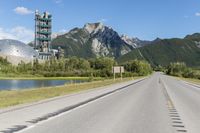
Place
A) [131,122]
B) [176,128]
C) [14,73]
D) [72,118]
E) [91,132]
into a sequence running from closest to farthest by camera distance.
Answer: [91,132] < [176,128] < [131,122] < [72,118] < [14,73]

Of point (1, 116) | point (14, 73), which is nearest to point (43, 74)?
point (14, 73)

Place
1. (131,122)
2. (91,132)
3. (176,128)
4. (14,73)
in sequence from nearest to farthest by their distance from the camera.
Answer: (91,132)
(176,128)
(131,122)
(14,73)

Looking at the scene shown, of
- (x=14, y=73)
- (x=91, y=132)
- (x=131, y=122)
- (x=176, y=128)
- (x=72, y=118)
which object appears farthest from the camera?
(x=14, y=73)

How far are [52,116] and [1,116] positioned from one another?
186cm

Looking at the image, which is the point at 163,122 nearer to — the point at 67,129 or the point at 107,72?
the point at 67,129

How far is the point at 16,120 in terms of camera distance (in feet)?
45.9

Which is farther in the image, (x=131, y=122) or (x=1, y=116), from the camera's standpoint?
(x=1, y=116)

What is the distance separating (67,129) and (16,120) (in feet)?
9.76

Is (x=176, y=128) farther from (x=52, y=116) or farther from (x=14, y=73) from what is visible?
(x=14, y=73)

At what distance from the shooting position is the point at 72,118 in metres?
14.8

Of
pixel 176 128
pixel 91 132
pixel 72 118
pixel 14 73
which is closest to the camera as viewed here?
pixel 91 132

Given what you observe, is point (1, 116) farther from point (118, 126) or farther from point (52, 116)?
point (118, 126)

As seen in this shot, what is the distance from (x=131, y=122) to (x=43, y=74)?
164747 millimetres

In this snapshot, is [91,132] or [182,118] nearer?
[91,132]
